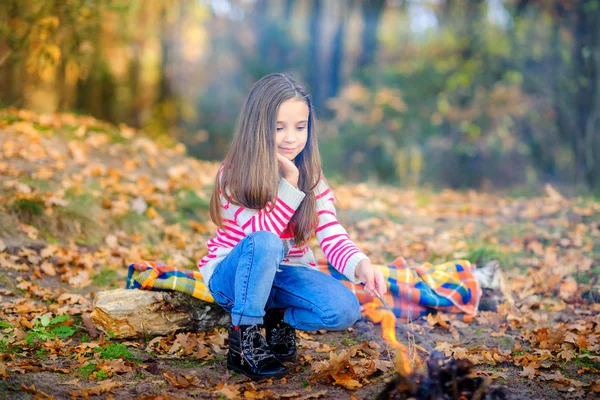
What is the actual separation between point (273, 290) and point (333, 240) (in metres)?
0.40

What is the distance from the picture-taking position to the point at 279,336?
3.05 meters

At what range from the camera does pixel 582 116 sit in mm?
9570

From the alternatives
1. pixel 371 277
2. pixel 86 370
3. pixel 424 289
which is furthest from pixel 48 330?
pixel 424 289

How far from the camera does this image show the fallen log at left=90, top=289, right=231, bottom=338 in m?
3.21

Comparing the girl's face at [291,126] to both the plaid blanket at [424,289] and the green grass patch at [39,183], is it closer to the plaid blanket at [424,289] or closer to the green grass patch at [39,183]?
the plaid blanket at [424,289]

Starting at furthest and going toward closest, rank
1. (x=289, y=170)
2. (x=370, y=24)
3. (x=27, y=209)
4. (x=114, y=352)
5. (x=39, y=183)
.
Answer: (x=370, y=24) < (x=39, y=183) < (x=27, y=209) < (x=114, y=352) < (x=289, y=170)

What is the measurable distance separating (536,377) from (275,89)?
1.91 meters

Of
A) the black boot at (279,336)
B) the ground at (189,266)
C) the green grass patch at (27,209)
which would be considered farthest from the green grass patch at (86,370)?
the green grass patch at (27,209)

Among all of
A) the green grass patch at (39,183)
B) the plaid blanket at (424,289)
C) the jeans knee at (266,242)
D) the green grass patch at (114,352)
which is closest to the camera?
the jeans knee at (266,242)

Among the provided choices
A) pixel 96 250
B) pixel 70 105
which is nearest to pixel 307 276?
pixel 96 250

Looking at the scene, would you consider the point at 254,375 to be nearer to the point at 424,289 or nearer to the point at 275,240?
the point at 275,240

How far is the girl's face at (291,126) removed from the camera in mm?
2908

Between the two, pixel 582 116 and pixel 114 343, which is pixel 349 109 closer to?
pixel 582 116

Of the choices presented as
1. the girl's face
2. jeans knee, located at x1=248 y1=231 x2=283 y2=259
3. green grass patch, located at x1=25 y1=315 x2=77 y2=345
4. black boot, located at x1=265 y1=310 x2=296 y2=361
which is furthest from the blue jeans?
green grass patch, located at x1=25 y1=315 x2=77 y2=345
